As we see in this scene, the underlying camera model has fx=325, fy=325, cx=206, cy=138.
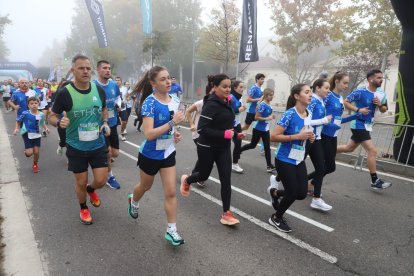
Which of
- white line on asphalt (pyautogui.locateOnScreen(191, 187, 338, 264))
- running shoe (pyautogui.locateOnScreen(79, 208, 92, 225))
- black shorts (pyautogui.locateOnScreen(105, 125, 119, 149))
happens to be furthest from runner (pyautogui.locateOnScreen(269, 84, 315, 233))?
black shorts (pyautogui.locateOnScreen(105, 125, 119, 149))

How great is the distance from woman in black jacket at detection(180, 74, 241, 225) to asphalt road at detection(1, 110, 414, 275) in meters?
0.55

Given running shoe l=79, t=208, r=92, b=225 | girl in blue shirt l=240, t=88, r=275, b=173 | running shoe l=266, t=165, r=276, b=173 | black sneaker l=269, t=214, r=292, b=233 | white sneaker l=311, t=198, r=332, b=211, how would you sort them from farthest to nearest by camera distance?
running shoe l=266, t=165, r=276, b=173 < girl in blue shirt l=240, t=88, r=275, b=173 < white sneaker l=311, t=198, r=332, b=211 < running shoe l=79, t=208, r=92, b=225 < black sneaker l=269, t=214, r=292, b=233

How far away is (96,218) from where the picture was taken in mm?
4371

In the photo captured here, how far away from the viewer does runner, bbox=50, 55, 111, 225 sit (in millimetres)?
3723

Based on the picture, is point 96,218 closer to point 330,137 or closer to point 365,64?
point 330,137

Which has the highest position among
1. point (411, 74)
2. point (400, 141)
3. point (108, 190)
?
point (411, 74)

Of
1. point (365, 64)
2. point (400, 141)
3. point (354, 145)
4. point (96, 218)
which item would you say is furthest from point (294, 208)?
point (365, 64)

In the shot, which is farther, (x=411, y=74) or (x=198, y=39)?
(x=198, y=39)

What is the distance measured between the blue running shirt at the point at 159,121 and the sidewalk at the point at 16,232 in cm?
157

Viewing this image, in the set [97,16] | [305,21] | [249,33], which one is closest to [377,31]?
[305,21]

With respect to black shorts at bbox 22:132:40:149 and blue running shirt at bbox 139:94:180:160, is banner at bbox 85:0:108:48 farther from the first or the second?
blue running shirt at bbox 139:94:180:160

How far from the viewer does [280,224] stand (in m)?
4.07

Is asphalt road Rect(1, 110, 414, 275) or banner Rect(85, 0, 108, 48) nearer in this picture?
asphalt road Rect(1, 110, 414, 275)

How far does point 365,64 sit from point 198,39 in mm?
21943
